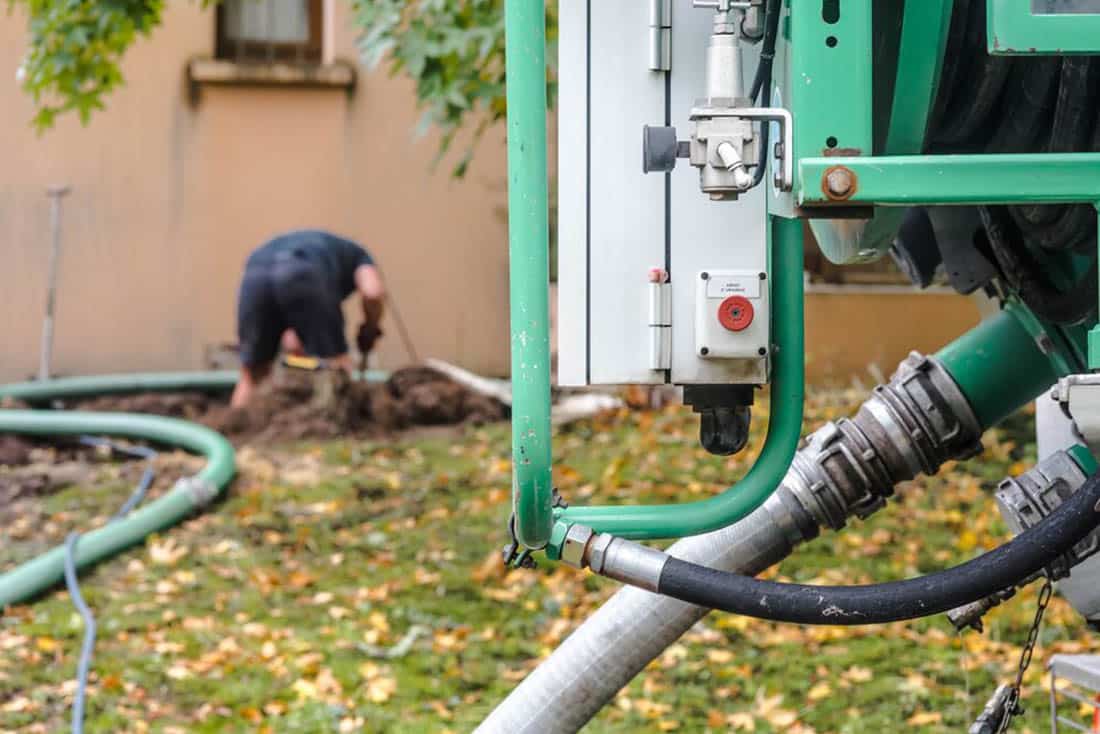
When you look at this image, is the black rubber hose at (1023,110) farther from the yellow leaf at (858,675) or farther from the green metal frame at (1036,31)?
the yellow leaf at (858,675)

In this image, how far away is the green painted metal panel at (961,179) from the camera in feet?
5.50

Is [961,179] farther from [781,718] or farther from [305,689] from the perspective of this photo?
[305,689]

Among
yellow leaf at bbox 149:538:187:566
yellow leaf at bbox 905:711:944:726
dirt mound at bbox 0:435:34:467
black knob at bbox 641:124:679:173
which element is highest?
black knob at bbox 641:124:679:173

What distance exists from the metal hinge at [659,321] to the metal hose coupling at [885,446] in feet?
2.41

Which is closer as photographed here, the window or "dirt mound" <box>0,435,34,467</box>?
"dirt mound" <box>0,435,34,467</box>

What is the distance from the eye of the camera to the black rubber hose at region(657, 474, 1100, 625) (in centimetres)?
176

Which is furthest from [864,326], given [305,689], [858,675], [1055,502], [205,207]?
[1055,502]

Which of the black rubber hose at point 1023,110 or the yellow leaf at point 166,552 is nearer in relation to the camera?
the black rubber hose at point 1023,110

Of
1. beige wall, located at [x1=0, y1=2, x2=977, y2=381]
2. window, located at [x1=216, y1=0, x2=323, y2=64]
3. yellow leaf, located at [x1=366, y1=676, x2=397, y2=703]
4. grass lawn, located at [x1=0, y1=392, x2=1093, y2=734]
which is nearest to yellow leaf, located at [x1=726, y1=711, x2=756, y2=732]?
grass lawn, located at [x1=0, y1=392, x2=1093, y2=734]

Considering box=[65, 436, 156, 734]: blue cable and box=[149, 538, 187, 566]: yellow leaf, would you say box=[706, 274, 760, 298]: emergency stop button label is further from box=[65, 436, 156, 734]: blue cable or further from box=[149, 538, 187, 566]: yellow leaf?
box=[149, 538, 187, 566]: yellow leaf

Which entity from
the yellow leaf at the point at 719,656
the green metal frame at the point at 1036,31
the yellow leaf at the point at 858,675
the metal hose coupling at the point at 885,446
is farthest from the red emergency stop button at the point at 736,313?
the yellow leaf at the point at 719,656

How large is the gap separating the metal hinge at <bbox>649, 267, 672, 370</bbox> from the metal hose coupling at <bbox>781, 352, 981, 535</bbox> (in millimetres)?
735

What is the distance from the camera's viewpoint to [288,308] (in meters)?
7.90

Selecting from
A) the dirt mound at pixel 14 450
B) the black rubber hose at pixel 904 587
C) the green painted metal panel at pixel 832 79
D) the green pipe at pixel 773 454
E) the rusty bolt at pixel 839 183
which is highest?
→ the green painted metal panel at pixel 832 79
